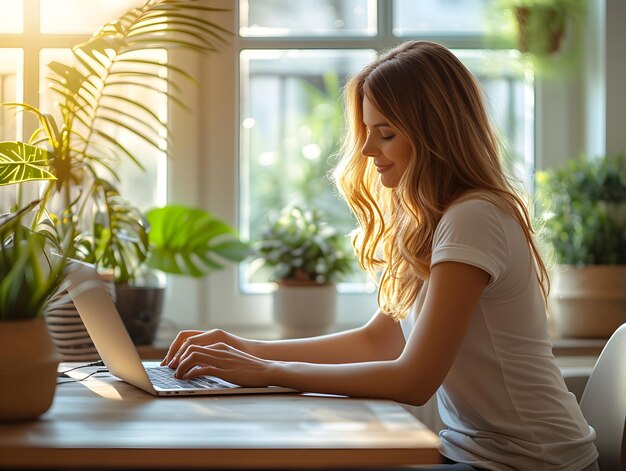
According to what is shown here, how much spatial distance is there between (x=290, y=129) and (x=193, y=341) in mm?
1433

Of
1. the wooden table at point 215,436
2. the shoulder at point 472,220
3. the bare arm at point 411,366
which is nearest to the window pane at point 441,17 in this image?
the shoulder at point 472,220

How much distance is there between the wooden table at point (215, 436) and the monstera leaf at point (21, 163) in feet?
2.51

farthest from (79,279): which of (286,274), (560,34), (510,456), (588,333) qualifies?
(560,34)

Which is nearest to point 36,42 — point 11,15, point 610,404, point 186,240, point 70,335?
point 11,15

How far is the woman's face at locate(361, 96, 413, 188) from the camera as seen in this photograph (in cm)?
176

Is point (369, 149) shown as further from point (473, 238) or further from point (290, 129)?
point (290, 129)

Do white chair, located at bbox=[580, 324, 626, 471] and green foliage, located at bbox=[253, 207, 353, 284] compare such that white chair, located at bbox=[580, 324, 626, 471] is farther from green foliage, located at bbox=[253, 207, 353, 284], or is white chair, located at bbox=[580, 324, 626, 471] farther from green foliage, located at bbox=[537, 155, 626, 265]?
green foliage, located at bbox=[253, 207, 353, 284]

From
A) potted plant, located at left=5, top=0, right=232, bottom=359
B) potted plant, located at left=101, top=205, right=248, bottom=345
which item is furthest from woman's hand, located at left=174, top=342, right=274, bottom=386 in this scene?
potted plant, located at left=101, top=205, right=248, bottom=345

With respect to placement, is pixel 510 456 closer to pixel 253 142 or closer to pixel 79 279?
pixel 79 279

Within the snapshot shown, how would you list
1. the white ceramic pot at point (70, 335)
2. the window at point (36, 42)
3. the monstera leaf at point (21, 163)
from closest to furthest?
the monstera leaf at point (21, 163) < the white ceramic pot at point (70, 335) < the window at point (36, 42)

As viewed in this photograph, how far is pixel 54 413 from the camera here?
1.29 metres

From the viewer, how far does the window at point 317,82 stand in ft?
9.59

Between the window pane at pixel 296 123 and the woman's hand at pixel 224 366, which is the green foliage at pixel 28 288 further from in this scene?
the window pane at pixel 296 123

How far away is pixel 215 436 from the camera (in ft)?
3.74
